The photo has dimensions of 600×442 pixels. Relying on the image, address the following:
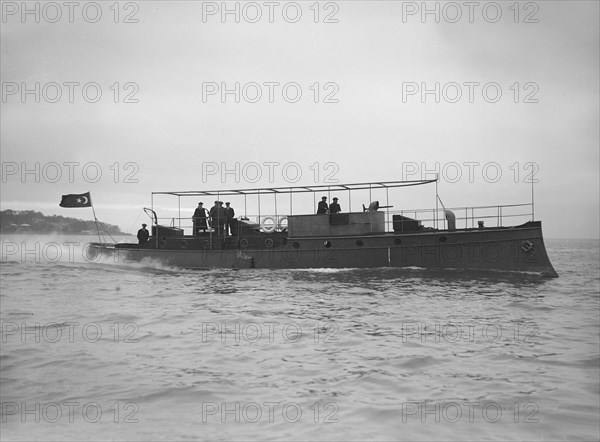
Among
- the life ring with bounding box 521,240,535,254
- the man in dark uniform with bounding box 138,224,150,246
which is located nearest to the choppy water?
the life ring with bounding box 521,240,535,254

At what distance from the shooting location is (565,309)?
16.2 metres

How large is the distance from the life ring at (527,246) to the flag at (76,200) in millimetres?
24081

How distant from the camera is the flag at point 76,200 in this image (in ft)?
106

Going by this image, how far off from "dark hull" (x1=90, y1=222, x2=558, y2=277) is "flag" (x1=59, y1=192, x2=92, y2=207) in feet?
31.9

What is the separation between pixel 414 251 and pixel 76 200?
66.3 feet

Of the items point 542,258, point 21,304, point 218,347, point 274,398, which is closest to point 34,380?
point 218,347

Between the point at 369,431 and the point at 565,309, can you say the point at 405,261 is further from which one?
the point at 369,431

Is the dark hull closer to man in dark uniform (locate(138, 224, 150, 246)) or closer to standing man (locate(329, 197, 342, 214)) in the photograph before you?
standing man (locate(329, 197, 342, 214))

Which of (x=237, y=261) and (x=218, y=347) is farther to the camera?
(x=237, y=261)

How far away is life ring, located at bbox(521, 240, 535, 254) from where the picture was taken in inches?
990

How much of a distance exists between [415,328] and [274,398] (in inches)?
223

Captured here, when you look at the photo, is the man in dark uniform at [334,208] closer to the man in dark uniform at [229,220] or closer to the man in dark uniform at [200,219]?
the man in dark uniform at [229,220]

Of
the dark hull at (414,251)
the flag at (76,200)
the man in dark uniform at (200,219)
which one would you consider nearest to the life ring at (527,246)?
the dark hull at (414,251)

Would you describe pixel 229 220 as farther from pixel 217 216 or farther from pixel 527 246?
pixel 527 246
